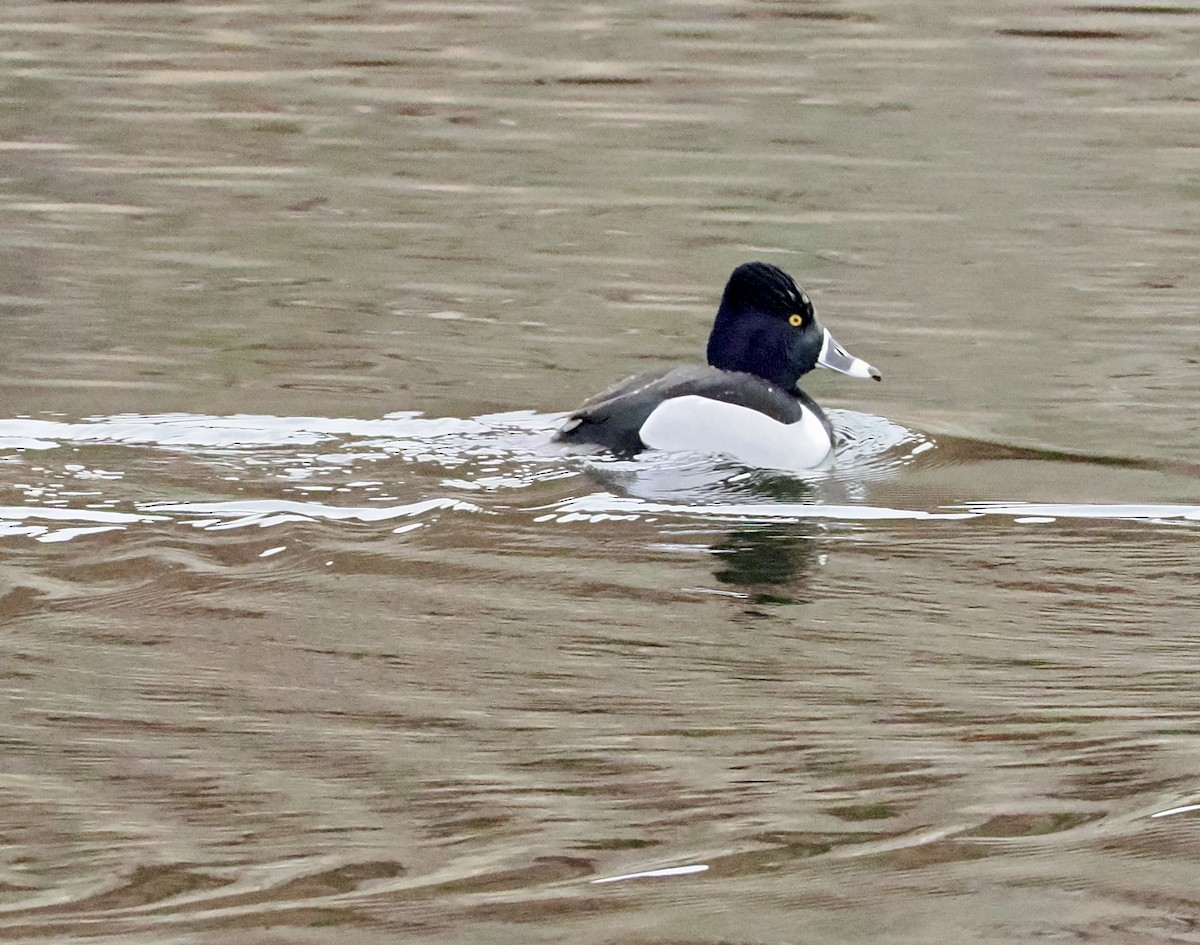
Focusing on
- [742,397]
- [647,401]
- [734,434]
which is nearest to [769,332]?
[742,397]

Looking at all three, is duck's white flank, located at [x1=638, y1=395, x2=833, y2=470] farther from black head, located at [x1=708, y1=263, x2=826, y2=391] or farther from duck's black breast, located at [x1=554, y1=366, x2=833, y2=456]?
black head, located at [x1=708, y1=263, x2=826, y2=391]

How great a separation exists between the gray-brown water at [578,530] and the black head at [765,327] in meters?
0.40

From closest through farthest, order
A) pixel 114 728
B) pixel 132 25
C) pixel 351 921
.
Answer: pixel 351 921, pixel 114 728, pixel 132 25

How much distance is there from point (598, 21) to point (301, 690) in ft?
44.0

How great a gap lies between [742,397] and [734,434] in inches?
6.3

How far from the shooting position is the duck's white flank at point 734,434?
740cm

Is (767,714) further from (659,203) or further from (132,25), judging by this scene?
(132,25)

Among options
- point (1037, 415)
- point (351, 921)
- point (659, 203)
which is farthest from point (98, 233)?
point (351, 921)

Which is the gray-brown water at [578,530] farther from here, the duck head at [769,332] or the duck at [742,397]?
the duck head at [769,332]

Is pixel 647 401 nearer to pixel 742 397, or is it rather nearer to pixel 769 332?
pixel 742 397

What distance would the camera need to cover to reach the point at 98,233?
11156mm

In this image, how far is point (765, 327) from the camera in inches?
316

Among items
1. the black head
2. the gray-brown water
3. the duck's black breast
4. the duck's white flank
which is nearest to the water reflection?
the gray-brown water

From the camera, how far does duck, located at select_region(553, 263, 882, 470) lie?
7.43 meters
